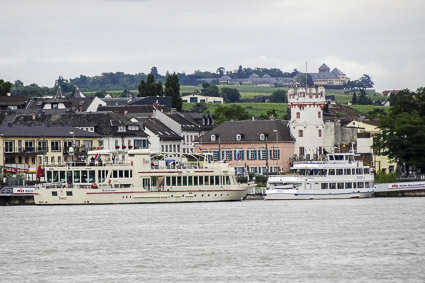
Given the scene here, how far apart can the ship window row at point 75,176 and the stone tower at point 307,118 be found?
48.6 meters

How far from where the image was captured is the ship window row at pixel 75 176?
13188cm

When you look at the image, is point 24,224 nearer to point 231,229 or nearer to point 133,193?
point 231,229

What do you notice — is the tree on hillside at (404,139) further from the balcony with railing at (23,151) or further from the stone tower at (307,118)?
the balcony with railing at (23,151)

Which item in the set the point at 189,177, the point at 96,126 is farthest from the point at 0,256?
the point at 96,126

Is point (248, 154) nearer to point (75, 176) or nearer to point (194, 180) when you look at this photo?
point (194, 180)

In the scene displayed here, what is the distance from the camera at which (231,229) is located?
9081cm

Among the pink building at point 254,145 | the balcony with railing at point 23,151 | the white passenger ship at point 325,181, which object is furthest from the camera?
the pink building at point 254,145

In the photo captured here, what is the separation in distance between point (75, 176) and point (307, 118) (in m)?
50.4

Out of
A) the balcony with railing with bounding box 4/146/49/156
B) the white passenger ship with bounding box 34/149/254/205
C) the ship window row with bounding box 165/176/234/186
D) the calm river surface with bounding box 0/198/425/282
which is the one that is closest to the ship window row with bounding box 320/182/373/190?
the white passenger ship with bounding box 34/149/254/205

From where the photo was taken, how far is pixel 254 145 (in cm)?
17612

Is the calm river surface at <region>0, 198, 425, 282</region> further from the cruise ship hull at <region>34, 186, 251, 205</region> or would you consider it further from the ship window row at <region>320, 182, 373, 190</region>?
the ship window row at <region>320, 182, 373, 190</region>

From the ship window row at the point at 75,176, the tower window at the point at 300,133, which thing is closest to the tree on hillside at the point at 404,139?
the tower window at the point at 300,133

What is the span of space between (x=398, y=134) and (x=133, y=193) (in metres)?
39.8

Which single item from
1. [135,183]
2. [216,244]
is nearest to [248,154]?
[135,183]
